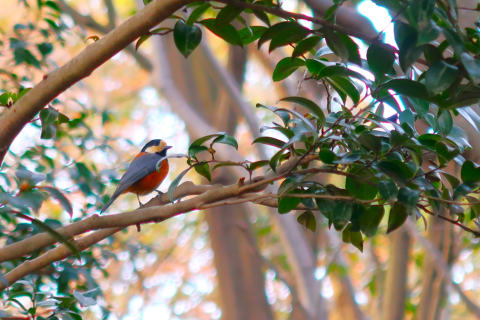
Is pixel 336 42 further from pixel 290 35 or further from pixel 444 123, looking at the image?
pixel 444 123

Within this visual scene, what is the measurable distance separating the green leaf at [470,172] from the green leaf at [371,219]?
0.79 ft

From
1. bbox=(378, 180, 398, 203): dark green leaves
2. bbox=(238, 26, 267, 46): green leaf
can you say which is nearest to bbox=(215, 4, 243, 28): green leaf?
bbox=(238, 26, 267, 46): green leaf

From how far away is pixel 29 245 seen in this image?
4.87ft

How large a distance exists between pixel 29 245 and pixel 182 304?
31.8 feet

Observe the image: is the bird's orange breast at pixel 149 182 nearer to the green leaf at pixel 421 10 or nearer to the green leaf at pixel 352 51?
the green leaf at pixel 352 51

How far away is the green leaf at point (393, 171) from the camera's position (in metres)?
1.14

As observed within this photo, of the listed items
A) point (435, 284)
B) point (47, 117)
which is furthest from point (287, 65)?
point (435, 284)

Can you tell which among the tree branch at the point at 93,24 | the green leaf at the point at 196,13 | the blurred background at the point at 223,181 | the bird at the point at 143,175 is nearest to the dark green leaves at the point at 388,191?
the green leaf at the point at 196,13

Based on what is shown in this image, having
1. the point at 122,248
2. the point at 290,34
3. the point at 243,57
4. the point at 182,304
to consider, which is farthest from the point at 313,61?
the point at 182,304

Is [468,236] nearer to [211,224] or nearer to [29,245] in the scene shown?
[211,224]

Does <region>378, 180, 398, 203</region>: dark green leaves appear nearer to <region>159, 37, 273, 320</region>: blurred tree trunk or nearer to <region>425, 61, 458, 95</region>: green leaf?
<region>425, 61, 458, 95</region>: green leaf

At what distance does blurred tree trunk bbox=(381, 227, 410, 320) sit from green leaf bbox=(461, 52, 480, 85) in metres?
3.65

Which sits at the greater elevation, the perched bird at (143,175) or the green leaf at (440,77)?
the perched bird at (143,175)

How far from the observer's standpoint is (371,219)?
1341 mm
